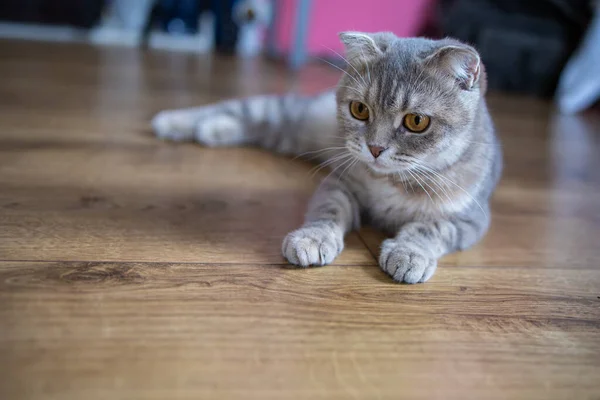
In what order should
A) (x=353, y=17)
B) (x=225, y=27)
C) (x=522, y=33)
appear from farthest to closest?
1. (x=225, y=27)
2. (x=353, y=17)
3. (x=522, y=33)

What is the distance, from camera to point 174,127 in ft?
6.14

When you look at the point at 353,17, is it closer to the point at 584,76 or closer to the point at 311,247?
the point at 584,76

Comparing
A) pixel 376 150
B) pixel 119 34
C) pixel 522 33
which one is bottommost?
pixel 119 34

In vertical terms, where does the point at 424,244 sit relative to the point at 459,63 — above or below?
below

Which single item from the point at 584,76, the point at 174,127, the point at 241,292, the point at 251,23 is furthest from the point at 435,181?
the point at 251,23

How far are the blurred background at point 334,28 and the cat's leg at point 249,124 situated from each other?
4.92ft

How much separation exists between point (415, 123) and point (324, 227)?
11.4 inches

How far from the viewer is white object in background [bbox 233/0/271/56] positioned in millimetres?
3898

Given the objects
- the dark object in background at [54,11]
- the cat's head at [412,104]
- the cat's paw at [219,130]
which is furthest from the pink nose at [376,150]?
the dark object in background at [54,11]

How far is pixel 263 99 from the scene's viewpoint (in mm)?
1897

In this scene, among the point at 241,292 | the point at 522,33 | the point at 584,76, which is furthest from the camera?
the point at 522,33

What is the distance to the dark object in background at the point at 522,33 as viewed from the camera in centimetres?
322

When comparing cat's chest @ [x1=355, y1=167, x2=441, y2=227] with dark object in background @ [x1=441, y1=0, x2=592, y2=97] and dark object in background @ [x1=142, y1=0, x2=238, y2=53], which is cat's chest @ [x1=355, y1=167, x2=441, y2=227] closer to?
dark object in background @ [x1=441, y1=0, x2=592, y2=97]

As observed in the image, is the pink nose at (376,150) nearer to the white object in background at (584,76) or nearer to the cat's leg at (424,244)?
the cat's leg at (424,244)
